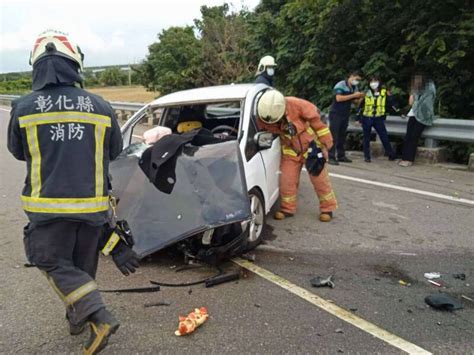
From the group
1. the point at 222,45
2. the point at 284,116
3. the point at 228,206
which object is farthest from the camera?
the point at 222,45

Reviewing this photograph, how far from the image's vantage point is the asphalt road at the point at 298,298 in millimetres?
2857

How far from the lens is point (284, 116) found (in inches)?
200

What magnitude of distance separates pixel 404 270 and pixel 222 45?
49.9 ft

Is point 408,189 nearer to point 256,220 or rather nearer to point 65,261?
point 256,220

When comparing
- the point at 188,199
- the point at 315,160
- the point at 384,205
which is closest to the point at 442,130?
the point at 384,205

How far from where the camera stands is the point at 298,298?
341cm

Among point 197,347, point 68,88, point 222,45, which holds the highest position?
point 222,45

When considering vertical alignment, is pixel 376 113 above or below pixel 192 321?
above

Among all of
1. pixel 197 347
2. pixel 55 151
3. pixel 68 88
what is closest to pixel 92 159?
pixel 55 151

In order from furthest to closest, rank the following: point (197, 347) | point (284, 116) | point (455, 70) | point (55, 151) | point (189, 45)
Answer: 1. point (189, 45)
2. point (455, 70)
3. point (284, 116)
4. point (197, 347)
5. point (55, 151)

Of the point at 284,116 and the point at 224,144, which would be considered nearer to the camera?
the point at 224,144

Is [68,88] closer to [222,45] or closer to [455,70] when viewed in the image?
[455,70]

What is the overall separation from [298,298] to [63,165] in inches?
75.3

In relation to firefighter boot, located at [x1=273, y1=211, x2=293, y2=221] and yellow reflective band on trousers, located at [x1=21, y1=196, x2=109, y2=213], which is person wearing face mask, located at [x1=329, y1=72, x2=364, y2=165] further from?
yellow reflective band on trousers, located at [x1=21, y1=196, x2=109, y2=213]
